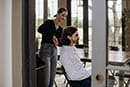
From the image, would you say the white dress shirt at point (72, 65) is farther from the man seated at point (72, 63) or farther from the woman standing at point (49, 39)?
the woman standing at point (49, 39)

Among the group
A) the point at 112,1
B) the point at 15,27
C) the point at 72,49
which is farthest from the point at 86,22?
the point at 112,1

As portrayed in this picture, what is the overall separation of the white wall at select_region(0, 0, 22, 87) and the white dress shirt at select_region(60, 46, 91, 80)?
0.71m

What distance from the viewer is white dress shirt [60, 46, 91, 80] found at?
10.6ft

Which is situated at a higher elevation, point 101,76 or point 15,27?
point 15,27

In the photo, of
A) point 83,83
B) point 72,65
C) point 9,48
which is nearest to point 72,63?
point 72,65

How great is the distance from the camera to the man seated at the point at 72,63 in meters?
3.24

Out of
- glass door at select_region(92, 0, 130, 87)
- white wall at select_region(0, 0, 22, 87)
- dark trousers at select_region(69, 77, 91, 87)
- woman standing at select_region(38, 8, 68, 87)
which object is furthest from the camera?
woman standing at select_region(38, 8, 68, 87)

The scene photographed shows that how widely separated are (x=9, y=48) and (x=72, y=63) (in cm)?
81

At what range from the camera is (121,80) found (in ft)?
8.57

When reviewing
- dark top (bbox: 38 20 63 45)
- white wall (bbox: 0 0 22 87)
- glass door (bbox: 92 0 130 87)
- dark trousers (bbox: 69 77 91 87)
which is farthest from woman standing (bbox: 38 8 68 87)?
glass door (bbox: 92 0 130 87)

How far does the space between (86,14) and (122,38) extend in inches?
178

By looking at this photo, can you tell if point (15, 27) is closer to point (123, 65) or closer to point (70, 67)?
point (70, 67)

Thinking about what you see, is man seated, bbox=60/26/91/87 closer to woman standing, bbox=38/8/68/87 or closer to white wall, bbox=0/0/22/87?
woman standing, bbox=38/8/68/87

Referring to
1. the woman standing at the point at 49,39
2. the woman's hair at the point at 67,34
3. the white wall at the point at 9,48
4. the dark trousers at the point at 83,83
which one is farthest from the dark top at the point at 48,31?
the white wall at the point at 9,48
